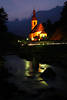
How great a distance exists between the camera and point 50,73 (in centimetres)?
1462

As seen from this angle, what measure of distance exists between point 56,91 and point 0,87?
4.03 metres

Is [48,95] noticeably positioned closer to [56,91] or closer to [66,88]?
[56,91]

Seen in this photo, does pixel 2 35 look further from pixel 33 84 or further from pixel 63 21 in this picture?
pixel 63 21

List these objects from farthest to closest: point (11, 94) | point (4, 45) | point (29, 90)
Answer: point (4, 45)
point (29, 90)
point (11, 94)

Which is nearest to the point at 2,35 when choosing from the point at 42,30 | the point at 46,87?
the point at 46,87

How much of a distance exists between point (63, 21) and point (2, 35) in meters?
26.8

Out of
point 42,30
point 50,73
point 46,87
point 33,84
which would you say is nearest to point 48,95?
point 46,87

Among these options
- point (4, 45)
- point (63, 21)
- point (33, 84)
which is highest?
point (63, 21)

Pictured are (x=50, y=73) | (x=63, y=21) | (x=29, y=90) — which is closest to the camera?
(x=29, y=90)

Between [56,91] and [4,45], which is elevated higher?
[4,45]

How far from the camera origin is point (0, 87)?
11.9 m

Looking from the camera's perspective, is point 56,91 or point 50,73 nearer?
point 56,91

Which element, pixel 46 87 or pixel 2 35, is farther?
pixel 2 35

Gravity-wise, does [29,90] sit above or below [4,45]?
below
